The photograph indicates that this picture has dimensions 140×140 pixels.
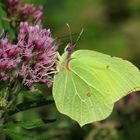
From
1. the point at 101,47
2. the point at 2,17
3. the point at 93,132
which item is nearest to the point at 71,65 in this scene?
the point at 2,17

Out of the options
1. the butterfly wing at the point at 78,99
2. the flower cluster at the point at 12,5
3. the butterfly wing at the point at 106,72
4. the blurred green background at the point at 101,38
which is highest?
the flower cluster at the point at 12,5

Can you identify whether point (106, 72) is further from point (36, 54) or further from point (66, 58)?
point (36, 54)

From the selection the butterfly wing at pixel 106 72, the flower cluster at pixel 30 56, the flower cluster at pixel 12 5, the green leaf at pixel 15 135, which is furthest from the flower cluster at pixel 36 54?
the flower cluster at pixel 12 5

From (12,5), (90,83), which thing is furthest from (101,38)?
(90,83)

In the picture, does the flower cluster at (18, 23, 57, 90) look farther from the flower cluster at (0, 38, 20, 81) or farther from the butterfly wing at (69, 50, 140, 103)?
the butterfly wing at (69, 50, 140, 103)

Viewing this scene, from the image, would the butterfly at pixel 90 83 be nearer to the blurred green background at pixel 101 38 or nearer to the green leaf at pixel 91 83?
the green leaf at pixel 91 83

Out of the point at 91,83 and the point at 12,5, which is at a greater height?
the point at 12,5

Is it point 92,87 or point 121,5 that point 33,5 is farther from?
point 121,5
